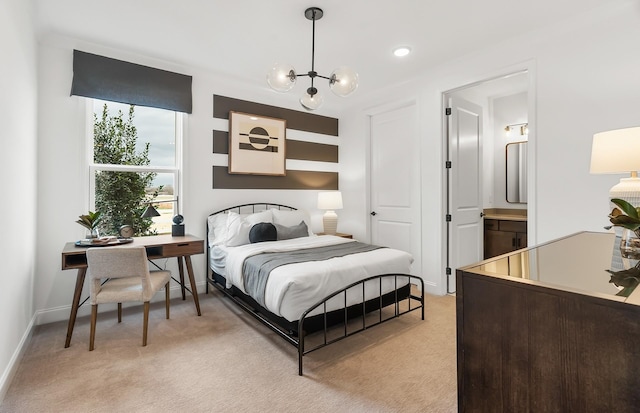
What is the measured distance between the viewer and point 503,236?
432cm

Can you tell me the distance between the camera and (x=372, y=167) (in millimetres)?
4648

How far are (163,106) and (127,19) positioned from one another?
0.96 meters

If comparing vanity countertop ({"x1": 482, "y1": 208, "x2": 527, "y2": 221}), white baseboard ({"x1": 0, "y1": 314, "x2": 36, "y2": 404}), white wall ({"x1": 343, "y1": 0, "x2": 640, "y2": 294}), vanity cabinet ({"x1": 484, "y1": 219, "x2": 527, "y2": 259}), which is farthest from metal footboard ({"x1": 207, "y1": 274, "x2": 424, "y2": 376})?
vanity countertop ({"x1": 482, "y1": 208, "x2": 527, "y2": 221})

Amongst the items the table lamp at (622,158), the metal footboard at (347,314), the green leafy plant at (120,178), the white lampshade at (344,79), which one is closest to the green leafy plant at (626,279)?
the table lamp at (622,158)

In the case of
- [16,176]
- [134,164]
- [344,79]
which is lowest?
[16,176]

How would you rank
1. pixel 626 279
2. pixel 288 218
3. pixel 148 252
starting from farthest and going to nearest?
pixel 288 218 < pixel 148 252 < pixel 626 279

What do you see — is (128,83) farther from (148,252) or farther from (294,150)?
(294,150)

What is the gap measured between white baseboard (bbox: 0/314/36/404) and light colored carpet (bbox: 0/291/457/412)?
38 millimetres

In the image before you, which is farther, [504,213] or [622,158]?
[504,213]

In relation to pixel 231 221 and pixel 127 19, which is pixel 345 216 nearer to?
pixel 231 221

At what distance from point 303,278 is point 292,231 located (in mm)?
1526

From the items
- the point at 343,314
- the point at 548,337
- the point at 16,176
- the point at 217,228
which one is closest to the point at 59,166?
the point at 16,176

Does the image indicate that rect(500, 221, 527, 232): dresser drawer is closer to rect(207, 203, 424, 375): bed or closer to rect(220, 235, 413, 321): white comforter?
rect(207, 203, 424, 375): bed

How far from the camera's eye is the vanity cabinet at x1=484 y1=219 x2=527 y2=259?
414cm
